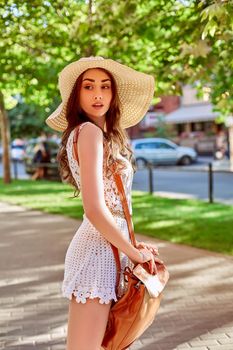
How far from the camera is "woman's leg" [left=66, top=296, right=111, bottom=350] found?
247cm

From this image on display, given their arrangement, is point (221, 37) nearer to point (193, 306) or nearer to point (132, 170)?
point (193, 306)

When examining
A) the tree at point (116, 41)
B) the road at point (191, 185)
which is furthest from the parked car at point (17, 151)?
the tree at point (116, 41)

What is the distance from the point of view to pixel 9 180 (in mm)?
22391

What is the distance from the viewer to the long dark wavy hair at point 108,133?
8.73 ft

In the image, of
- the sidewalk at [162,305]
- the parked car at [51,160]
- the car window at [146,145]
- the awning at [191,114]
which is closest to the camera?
the sidewalk at [162,305]

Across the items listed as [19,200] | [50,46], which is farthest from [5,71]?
[19,200]

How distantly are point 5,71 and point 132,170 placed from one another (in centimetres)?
940

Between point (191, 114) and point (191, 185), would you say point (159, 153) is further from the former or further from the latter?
point (191, 185)

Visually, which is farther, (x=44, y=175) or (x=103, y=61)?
(x=44, y=175)

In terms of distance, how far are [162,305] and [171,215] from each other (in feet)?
20.3

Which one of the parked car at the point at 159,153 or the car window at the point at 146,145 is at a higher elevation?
the car window at the point at 146,145

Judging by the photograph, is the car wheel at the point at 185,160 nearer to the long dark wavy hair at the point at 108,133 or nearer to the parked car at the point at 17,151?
the parked car at the point at 17,151

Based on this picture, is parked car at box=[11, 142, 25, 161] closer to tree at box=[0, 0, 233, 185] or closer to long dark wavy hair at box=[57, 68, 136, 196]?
tree at box=[0, 0, 233, 185]

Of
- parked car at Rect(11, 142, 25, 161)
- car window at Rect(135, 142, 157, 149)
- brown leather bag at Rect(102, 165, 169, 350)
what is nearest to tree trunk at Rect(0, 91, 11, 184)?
car window at Rect(135, 142, 157, 149)
